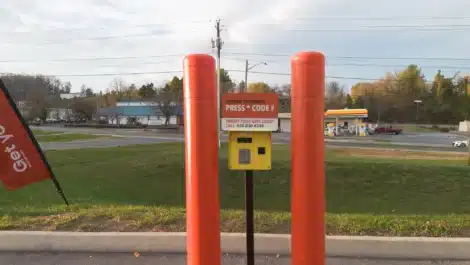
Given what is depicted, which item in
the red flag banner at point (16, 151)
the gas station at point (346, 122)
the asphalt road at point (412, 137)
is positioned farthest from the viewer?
the gas station at point (346, 122)

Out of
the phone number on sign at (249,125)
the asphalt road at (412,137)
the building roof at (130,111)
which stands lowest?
the asphalt road at (412,137)

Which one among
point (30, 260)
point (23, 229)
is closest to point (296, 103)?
point (30, 260)

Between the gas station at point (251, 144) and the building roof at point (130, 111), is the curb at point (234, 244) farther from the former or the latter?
the building roof at point (130, 111)

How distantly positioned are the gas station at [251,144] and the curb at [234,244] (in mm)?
989

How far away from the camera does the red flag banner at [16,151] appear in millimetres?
5797

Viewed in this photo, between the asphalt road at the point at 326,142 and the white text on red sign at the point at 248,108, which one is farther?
the asphalt road at the point at 326,142

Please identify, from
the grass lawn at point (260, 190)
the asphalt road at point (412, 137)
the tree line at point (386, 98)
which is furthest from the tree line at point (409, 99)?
the grass lawn at point (260, 190)

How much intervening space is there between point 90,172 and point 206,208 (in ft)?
51.9

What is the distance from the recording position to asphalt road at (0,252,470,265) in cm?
399

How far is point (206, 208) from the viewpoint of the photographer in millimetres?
3156

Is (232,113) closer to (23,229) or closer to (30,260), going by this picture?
(30,260)

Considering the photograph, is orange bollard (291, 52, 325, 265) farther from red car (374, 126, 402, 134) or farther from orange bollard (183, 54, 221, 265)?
red car (374, 126, 402, 134)

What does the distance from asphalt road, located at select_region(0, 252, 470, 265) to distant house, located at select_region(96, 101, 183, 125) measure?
72787mm

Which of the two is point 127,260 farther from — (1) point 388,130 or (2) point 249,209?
(1) point 388,130
